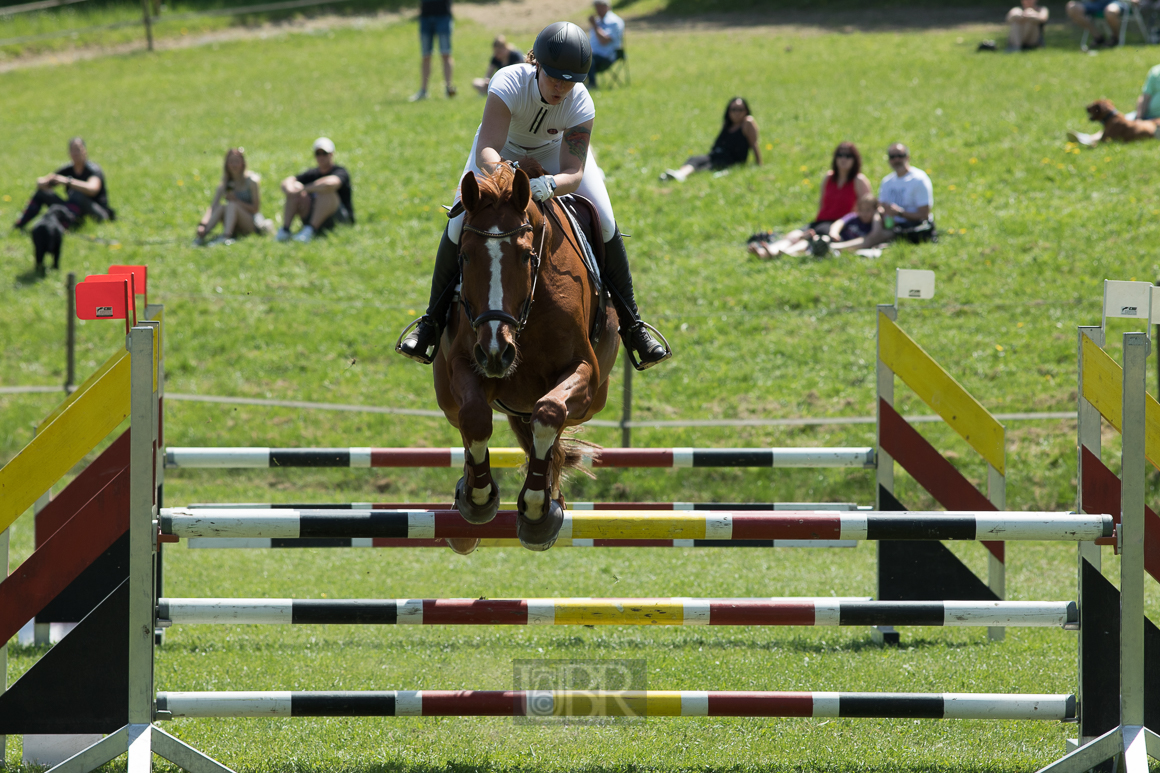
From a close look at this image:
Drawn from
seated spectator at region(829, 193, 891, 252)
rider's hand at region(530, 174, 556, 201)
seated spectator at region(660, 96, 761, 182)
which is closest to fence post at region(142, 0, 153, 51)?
seated spectator at region(660, 96, 761, 182)

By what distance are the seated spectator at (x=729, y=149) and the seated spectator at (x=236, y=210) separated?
5369 mm

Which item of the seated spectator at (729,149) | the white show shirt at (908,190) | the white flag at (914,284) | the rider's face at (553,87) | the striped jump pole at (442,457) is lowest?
the striped jump pole at (442,457)

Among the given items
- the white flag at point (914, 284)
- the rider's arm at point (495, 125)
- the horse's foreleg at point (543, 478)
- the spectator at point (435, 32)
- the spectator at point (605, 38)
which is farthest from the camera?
the spectator at point (435, 32)

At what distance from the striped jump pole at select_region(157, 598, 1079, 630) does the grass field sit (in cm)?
77

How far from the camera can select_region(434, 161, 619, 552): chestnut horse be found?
12.4 feet

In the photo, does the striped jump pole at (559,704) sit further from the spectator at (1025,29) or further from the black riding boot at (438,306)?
the spectator at (1025,29)

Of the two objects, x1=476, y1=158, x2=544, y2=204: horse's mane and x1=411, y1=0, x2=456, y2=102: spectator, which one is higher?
x1=411, y1=0, x2=456, y2=102: spectator

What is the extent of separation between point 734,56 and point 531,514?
19519 mm

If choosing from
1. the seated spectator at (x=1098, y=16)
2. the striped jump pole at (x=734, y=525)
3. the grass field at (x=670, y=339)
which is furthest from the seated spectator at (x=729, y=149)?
the striped jump pole at (x=734, y=525)

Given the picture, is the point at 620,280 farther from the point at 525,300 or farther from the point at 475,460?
the point at 475,460

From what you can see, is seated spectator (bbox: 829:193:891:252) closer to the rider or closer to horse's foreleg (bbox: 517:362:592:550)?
the rider

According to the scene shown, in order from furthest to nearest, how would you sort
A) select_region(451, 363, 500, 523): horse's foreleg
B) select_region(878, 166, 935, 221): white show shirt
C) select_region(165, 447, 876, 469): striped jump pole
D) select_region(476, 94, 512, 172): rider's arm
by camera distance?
select_region(878, 166, 935, 221): white show shirt
select_region(165, 447, 876, 469): striped jump pole
select_region(476, 94, 512, 172): rider's arm
select_region(451, 363, 500, 523): horse's foreleg

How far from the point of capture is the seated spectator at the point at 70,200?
42.5ft

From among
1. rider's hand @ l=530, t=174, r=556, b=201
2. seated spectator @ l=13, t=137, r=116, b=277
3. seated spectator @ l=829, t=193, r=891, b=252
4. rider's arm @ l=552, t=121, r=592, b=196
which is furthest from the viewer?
seated spectator @ l=13, t=137, r=116, b=277
